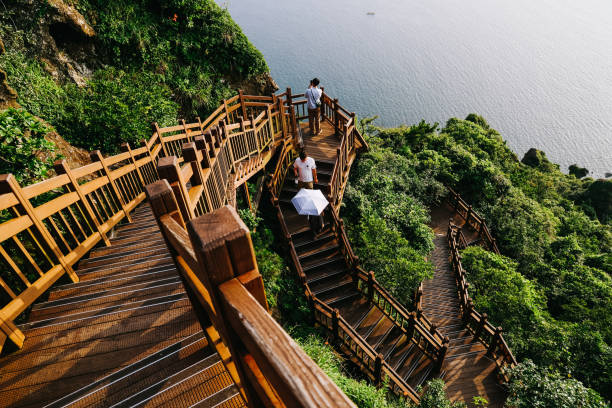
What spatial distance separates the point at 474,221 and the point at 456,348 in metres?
8.49

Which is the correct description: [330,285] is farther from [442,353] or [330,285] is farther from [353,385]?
[442,353]

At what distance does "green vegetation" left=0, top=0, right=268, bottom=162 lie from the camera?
8320mm

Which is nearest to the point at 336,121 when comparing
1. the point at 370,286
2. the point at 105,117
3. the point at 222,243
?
the point at 370,286

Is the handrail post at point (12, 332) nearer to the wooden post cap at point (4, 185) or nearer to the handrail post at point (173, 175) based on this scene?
the wooden post cap at point (4, 185)

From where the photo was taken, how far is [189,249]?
1.30 metres

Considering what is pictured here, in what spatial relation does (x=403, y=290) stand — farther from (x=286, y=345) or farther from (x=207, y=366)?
(x=286, y=345)

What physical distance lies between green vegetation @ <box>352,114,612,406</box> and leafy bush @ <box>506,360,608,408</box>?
1.40 m

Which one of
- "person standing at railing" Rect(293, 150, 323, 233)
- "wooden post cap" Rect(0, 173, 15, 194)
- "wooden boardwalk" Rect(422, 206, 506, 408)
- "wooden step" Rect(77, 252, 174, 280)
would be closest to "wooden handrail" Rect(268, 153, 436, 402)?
"wooden boardwalk" Rect(422, 206, 506, 408)

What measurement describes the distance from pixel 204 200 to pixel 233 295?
10.6ft

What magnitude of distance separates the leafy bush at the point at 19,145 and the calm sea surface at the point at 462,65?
3303 cm

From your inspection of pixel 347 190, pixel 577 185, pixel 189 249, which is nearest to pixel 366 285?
pixel 347 190

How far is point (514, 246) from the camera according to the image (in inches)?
588

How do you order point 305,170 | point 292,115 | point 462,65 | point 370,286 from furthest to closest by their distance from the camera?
1. point 462,65
2. point 292,115
3. point 370,286
4. point 305,170

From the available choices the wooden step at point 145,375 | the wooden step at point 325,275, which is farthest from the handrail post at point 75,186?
the wooden step at point 325,275
